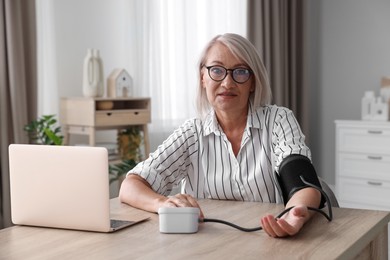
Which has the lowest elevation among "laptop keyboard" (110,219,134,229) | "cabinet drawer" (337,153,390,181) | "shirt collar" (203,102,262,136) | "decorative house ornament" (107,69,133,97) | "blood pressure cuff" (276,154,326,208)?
"cabinet drawer" (337,153,390,181)

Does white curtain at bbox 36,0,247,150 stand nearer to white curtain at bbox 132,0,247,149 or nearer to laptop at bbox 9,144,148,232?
white curtain at bbox 132,0,247,149

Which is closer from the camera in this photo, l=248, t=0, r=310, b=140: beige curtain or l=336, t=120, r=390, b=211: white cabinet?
l=336, t=120, r=390, b=211: white cabinet

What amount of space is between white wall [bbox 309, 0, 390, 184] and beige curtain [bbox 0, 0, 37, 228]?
2966 mm

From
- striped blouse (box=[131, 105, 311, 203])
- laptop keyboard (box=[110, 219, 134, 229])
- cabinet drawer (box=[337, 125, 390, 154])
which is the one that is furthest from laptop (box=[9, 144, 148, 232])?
cabinet drawer (box=[337, 125, 390, 154])

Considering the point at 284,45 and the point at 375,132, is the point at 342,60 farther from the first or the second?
the point at 375,132

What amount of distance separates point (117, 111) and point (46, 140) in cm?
58

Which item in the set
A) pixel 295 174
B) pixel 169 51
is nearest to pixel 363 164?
pixel 169 51

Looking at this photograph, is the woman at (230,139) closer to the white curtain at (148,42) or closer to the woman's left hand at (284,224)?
the woman's left hand at (284,224)

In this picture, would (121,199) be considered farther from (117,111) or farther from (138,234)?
(117,111)

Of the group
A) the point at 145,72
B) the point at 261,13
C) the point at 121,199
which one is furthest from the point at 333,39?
the point at 121,199

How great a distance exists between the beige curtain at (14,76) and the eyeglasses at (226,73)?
1708 mm

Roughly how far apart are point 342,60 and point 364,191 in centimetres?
129

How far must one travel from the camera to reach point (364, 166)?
191 inches

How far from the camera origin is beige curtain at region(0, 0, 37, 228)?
3402 mm
